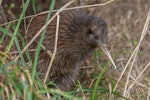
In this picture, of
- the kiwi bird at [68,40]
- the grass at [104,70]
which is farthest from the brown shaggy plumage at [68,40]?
the grass at [104,70]

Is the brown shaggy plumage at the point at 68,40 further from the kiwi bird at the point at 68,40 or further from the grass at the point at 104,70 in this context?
the grass at the point at 104,70

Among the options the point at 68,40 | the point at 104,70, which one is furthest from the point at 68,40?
the point at 104,70

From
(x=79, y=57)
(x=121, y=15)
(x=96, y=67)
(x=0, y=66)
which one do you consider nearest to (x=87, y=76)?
(x=96, y=67)

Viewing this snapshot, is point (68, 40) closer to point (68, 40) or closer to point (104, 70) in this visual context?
point (68, 40)

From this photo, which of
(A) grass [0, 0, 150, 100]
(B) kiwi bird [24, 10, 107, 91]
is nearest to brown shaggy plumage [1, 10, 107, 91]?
(B) kiwi bird [24, 10, 107, 91]

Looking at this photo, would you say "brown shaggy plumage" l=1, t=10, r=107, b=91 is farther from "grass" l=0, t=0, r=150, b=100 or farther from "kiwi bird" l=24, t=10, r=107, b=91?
"grass" l=0, t=0, r=150, b=100

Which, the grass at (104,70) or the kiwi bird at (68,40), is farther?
the kiwi bird at (68,40)
